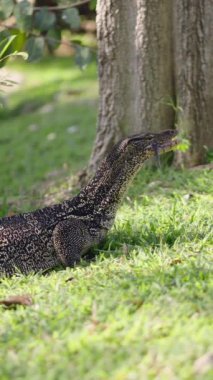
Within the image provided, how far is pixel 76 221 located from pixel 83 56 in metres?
2.39

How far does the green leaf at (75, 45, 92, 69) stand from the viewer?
275 inches

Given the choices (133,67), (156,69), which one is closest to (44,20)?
(133,67)

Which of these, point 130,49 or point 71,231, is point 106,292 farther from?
point 130,49

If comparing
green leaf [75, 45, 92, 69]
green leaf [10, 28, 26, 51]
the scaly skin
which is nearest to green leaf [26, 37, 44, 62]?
green leaf [10, 28, 26, 51]

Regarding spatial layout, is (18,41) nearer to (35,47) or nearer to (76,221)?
(35,47)

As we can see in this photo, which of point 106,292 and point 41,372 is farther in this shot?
point 106,292

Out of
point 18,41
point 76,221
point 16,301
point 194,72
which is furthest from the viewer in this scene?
point 194,72

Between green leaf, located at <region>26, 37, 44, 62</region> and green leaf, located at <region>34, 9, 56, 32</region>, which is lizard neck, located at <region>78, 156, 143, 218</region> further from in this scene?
green leaf, located at <region>34, 9, 56, 32</region>

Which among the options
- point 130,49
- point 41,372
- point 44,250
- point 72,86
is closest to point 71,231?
point 44,250

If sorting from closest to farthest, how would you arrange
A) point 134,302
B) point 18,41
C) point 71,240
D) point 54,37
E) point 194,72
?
point 134,302, point 71,240, point 18,41, point 194,72, point 54,37

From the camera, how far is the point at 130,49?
6.65 m

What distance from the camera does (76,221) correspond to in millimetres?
5113

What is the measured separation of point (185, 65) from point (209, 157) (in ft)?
2.76

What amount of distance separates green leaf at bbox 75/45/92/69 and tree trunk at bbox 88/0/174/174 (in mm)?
289
